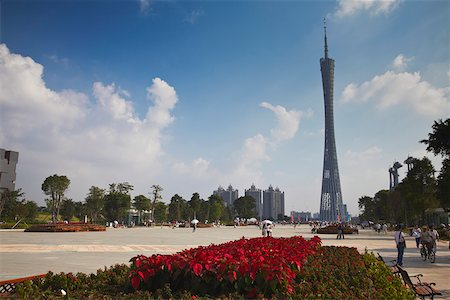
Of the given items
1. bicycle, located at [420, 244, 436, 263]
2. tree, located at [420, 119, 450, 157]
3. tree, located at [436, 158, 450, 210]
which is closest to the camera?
bicycle, located at [420, 244, 436, 263]

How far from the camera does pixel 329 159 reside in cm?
13062

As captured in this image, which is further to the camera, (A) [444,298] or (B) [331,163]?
(B) [331,163]

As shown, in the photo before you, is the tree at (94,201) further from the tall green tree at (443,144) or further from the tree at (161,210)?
the tall green tree at (443,144)

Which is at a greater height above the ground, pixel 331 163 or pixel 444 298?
pixel 331 163

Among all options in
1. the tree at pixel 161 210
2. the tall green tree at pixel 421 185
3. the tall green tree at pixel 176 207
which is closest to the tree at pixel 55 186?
the tree at pixel 161 210

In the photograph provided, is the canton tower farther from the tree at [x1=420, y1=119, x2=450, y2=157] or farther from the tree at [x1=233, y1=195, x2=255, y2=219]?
the tree at [x1=420, y1=119, x2=450, y2=157]

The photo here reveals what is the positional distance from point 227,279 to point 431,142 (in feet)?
73.6

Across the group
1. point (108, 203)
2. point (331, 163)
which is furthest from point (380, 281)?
point (331, 163)

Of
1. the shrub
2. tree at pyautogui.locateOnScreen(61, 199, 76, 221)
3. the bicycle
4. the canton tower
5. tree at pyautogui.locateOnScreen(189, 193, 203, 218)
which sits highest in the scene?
the canton tower

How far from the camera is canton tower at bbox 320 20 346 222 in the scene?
414 feet

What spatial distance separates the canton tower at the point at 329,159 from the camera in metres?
126

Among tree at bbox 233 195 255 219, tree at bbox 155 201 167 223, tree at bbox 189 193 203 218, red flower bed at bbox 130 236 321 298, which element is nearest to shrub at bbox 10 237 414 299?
red flower bed at bbox 130 236 321 298

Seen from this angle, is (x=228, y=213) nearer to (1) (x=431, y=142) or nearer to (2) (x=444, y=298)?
(1) (x=431, y=142)

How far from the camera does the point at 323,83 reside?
420 ft
